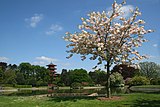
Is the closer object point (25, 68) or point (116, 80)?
point (116, 80)

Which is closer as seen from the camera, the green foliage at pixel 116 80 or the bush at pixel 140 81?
the green foliage at pixel 116 80

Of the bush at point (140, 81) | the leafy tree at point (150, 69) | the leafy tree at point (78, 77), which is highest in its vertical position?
the leafy tree at point (150, 69)

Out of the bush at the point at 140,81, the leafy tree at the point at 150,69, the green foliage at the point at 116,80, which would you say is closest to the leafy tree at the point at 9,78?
the green foliage at the point at 116,80

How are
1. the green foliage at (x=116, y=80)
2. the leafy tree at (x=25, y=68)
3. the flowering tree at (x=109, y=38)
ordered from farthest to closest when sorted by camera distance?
the leafy tree at (x=25, y=68) < the green foliage at (x=116, y=80) < the flowering tree at (x=109, y=38)

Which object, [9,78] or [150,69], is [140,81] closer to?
[150,69]

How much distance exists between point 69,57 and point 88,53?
78.9 inches

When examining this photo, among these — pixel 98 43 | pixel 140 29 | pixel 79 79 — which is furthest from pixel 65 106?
pixel 79 79

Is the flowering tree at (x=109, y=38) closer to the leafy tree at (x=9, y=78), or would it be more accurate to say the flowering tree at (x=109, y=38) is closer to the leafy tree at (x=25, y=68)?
the leafy tree at (x=9, y=78)

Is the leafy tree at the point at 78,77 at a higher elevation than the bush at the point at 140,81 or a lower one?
higher

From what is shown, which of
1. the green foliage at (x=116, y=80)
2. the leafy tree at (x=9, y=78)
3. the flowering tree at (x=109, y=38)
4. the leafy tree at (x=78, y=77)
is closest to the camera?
the flowering tree at (x=109, y=38)

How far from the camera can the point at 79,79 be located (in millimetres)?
87625

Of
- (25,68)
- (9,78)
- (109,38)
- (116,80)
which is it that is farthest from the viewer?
(25,68)

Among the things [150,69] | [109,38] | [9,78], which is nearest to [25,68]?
[9,78]

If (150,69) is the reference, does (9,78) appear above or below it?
below
